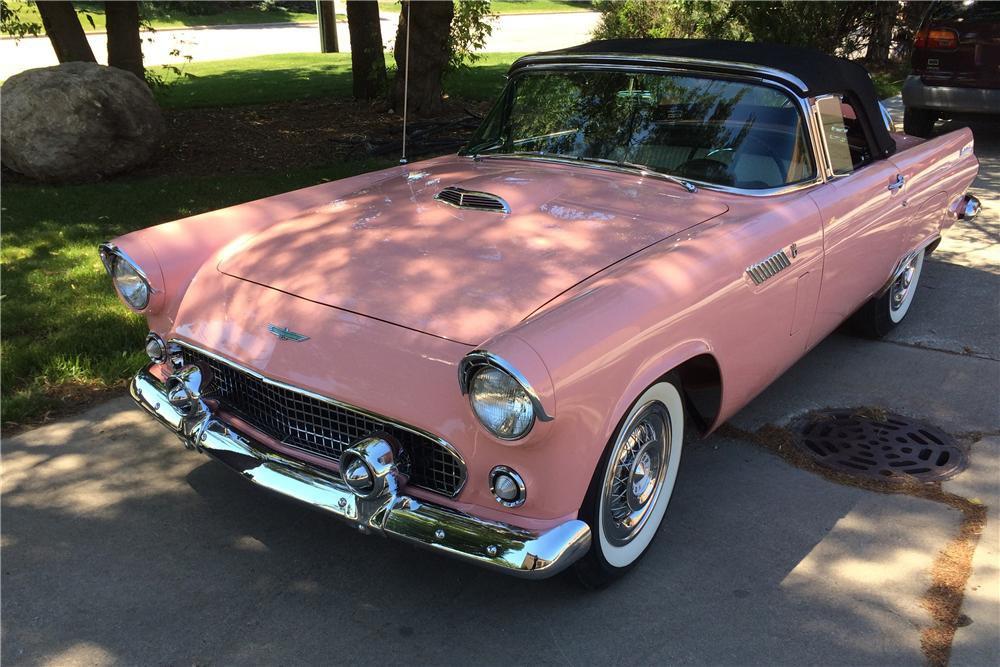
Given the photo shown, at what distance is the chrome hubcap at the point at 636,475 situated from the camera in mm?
2712

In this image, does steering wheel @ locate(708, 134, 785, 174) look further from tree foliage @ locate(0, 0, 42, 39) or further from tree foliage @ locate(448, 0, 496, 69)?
tree foliage @ locate(0, 0, 42, 39)

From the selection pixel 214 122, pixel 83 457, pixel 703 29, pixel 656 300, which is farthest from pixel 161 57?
pixel 656 300

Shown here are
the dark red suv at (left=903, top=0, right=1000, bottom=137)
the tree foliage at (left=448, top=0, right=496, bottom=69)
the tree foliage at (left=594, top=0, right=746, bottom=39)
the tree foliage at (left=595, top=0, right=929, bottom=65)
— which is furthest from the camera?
the tree foliage at (left=594, top=0, right=746, bottom=39)

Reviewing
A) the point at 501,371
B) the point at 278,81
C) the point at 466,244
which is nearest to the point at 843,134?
the point at 466,244

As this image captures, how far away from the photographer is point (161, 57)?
1823cm

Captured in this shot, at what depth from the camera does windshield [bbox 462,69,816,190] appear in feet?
11.9

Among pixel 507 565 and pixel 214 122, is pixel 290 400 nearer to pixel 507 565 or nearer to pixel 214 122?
pixel 507 565

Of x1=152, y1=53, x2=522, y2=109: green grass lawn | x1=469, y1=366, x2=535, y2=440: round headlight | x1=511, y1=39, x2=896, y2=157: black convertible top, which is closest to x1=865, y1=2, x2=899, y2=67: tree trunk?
x1=152, y1=53, x2=522, y2=109: green grass lawn

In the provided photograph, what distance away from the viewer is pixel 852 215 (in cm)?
382

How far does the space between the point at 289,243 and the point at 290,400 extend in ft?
2.33

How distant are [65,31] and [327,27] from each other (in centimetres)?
1003

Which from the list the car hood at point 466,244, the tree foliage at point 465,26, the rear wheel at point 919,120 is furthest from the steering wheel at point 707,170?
the tree foliage at point 465,26

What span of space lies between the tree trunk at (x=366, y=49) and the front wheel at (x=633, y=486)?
852cm

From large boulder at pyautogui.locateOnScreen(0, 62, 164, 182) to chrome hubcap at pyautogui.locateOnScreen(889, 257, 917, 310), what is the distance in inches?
242
